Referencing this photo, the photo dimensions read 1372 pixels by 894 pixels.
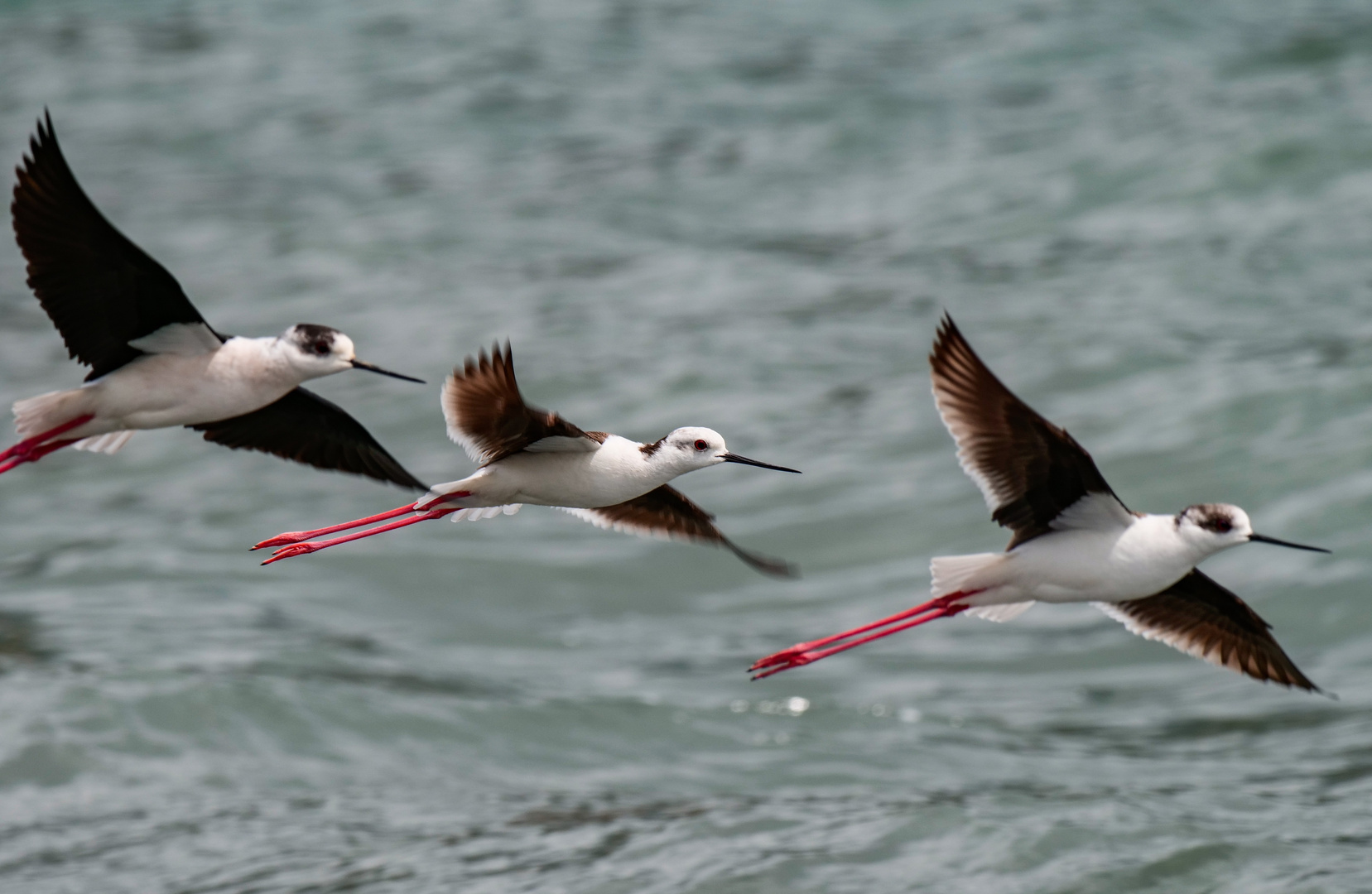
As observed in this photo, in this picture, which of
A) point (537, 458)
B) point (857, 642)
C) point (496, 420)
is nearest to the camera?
point (496, 420)

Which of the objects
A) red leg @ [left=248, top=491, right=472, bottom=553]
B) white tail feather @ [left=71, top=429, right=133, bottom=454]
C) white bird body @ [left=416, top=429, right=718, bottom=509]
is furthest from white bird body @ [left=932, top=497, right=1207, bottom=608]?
white tail feather @ [left=71, top=429, right=133, bottom=454]

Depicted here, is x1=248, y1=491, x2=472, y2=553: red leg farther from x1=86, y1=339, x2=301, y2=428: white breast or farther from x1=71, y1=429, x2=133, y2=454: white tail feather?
x1=71, y1=429, x2=133, y2=454: white tail feather

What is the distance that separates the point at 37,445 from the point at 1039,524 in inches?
196

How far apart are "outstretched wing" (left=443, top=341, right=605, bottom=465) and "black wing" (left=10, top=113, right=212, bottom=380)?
5.43 feet

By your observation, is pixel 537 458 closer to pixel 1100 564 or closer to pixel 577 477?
pixel 577 477

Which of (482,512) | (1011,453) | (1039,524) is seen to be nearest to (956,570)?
(1039,524)

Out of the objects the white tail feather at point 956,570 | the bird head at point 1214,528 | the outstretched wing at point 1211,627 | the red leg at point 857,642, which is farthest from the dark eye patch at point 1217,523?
the outstretched wing at point 1211,627

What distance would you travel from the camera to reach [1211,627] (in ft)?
32.8

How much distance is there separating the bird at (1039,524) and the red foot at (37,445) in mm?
3550

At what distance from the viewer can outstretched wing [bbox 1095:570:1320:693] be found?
9812mm

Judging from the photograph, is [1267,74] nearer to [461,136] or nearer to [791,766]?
[461,136]

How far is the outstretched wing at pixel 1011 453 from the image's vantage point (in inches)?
336

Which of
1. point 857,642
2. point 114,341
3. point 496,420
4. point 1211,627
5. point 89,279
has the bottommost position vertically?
point 1211,627

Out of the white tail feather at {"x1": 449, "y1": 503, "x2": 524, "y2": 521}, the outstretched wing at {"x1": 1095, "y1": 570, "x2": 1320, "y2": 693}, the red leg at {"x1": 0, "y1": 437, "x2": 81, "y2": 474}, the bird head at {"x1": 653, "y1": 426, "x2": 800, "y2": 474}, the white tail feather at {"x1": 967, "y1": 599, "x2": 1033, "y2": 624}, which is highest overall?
the red leg at {"x1": 0, "y1": 437, "x2": 81, "y2": 474}
